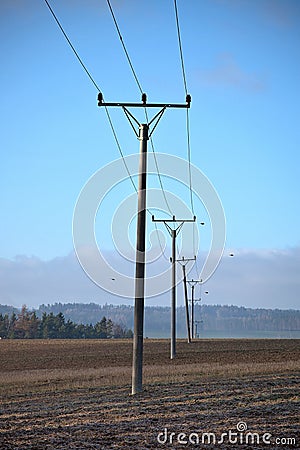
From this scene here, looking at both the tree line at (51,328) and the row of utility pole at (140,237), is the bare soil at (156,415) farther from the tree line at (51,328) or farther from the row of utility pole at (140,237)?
the tree line at (51,328)

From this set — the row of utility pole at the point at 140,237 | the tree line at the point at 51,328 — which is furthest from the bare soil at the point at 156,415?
the tree line at the point at 51,328

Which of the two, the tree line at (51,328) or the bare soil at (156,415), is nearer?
the bare soil at (156,415)

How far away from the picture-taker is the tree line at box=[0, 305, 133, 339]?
518ft

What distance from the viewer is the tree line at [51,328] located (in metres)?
158

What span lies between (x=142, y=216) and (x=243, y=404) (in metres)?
6.99

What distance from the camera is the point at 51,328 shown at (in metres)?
158

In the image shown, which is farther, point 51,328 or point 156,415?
point 51,328

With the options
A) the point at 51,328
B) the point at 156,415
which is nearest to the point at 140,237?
the point at 156,415

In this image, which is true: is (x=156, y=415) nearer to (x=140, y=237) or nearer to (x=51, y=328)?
(x=140, y=237)

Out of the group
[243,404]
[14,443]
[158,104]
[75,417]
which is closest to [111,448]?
[14,443]

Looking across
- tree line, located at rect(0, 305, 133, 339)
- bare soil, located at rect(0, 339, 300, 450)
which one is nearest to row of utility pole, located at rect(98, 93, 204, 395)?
bare soil, located at rect(0, 339, 300, 450)

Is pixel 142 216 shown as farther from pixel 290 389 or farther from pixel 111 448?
pixel 111 448

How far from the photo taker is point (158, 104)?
21.7 meters

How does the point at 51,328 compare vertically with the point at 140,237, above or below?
above
